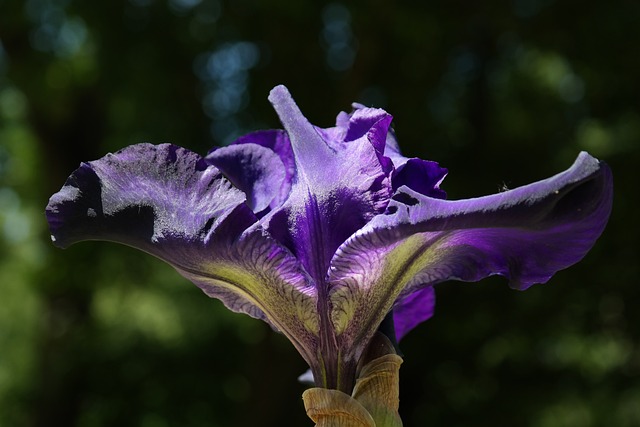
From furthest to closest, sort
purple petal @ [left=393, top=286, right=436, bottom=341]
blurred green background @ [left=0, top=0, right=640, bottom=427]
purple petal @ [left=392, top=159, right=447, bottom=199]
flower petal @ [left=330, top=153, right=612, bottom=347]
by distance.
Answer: blurred green background @ [left=0, top=0, right=640, bottom=427]
purple petal @ [left=393, top=286, right=436, bottom=341]
purple petal @ [left=392, top=159, right=447, bottom=199]
flower petal @ [left=330, top=153, right=612, bottom=347]

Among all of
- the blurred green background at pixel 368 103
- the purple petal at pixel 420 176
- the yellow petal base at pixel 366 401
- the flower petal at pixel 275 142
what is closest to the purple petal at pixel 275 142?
the flower petal at pixel 275 142

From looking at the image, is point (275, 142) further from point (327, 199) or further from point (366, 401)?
point (366, 401)

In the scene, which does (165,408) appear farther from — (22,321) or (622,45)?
(22,321)

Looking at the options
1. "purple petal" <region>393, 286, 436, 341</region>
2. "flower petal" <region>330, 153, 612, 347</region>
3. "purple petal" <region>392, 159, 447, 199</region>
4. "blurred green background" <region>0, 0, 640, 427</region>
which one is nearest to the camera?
"flower petal" <region>330, 153, 612, 347</region>

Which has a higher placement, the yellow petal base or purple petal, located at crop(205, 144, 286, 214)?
purple petal, located at crop(205, 144, 286, 214)

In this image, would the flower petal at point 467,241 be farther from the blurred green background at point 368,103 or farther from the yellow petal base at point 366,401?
the blurred green background at point 368,103

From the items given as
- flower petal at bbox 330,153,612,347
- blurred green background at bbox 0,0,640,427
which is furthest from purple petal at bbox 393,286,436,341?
blurred green background at bbox 0,0,640,427

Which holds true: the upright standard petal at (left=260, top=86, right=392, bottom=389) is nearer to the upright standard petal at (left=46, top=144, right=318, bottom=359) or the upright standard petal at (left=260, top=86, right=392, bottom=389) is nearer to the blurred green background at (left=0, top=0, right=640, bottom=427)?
the upright standard petal at (left=46, top=144, right=318, bottom=359)
